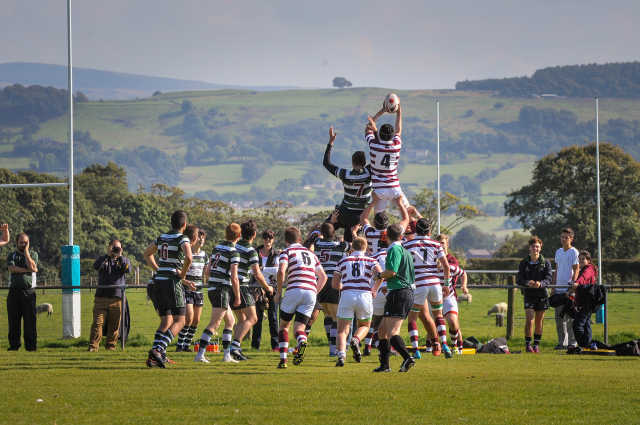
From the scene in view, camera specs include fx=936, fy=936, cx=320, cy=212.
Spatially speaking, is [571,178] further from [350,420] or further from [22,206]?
[350,420]

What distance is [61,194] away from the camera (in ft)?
309

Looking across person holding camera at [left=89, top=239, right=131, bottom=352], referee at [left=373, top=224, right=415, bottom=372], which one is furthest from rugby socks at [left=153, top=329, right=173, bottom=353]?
person holding camera at [left=89, top=239, right=131, bottom=352]

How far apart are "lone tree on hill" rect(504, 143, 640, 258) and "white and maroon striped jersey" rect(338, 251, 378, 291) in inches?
2561

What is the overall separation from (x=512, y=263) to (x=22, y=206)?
156 feet

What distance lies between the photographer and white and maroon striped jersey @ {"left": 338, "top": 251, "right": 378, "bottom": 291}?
13.2 metres

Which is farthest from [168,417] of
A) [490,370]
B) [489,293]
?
[489,293]

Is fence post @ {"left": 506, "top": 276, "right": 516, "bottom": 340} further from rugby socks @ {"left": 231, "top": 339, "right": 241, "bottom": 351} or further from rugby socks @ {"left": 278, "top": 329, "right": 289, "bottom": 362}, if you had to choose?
rugby socks @ {"left": 278, "top": 329, "right": 289, "bottom": 362}

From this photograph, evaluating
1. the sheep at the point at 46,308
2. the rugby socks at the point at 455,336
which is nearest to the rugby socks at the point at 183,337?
the rugby socks at the point at 455,336

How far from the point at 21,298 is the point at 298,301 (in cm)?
655

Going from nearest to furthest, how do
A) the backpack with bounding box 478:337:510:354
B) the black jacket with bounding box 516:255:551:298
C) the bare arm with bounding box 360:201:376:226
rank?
the bare arm with bounding box 360:201:376:226 → the backpack with bounding box 478:337:510:354 → the black jacket with bounding box 516:255:551:298

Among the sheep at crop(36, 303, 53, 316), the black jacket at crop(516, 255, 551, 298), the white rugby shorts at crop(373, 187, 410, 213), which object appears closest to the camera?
the white rugby shorts at crop(373, 187, 410, 213)

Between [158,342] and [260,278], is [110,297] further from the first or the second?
[260,278]

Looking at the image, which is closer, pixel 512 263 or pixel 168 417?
pixel 168 417

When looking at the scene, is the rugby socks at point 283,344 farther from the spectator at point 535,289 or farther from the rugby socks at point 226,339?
the spectator at point 535,289
